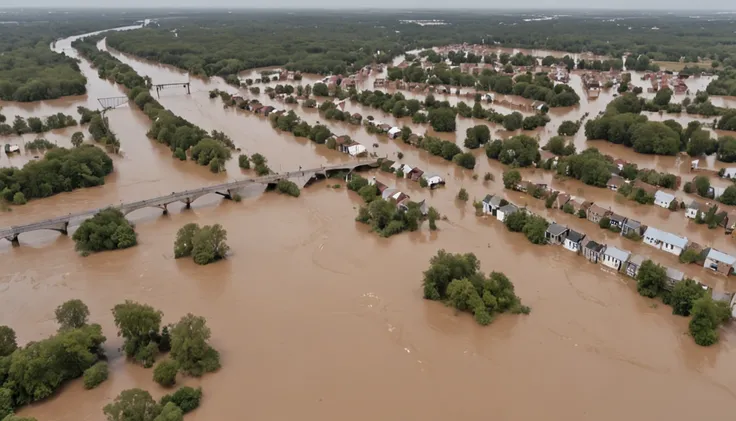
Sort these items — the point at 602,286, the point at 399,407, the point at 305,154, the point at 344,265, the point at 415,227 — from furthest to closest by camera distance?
the point at 305,154, the point at 415,227, the point at 344,265, the point at 602,286, the point at 399,407

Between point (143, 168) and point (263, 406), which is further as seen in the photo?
point (143, 168)

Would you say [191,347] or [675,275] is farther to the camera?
[675,275]

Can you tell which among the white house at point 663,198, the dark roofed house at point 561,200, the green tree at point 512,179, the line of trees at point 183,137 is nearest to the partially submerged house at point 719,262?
the white house at point 663,198

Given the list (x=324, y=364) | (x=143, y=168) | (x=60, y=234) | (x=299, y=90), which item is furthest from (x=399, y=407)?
(x=299, y=90)

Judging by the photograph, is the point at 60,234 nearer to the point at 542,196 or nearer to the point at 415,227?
the point at 415,227

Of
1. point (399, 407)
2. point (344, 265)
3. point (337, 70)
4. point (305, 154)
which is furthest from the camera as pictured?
point (337, 70)

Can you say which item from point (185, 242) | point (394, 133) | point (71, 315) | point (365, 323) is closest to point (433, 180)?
point (394, 133)

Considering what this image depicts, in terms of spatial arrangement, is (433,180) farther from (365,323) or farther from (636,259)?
(365,323)
